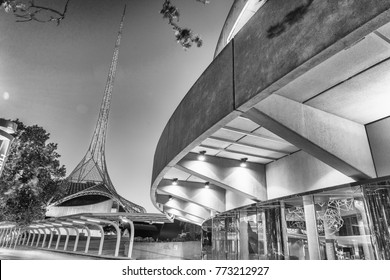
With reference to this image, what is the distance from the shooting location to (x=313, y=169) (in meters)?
7.35

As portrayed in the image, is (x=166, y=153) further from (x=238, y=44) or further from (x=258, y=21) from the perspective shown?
(x=258, y=21)

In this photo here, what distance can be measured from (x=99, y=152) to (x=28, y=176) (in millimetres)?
44562

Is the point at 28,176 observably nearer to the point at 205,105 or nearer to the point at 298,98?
the point at 205,105

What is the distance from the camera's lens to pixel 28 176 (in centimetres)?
1742

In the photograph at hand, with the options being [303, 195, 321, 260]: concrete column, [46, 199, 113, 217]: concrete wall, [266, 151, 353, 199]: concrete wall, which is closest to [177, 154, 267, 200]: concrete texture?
[266, 151, 353, 199]: concrete wall

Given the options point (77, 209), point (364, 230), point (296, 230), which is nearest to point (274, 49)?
point (364, 230)

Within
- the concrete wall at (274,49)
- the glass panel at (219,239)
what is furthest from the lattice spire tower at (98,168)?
the concrete wall at (274,49)

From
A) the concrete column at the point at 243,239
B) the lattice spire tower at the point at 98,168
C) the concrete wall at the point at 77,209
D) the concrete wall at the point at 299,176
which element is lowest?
the concrete column at the point at 243,239

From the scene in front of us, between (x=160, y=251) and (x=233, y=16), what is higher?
(x=233, y=16)

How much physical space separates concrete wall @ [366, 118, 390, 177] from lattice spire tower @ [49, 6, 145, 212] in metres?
59.5

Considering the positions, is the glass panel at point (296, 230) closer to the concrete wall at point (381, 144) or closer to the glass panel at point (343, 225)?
the glass panel at point (343, 225)

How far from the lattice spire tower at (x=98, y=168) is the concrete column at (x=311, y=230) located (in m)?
56.6

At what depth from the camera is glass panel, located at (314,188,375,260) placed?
6684 millimetres

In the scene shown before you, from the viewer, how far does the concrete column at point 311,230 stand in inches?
331
